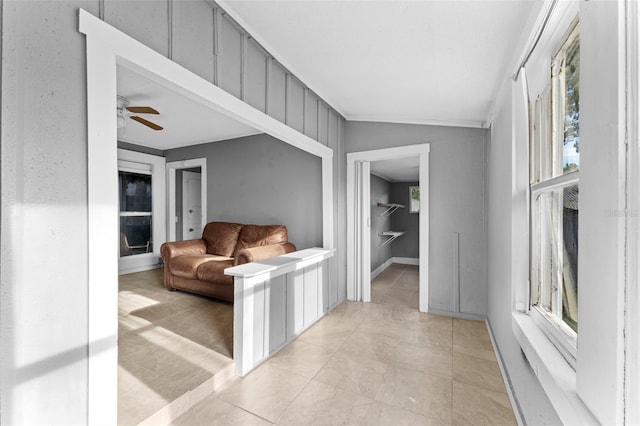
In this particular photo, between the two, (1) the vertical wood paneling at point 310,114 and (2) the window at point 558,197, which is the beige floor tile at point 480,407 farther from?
(1) the vertical wood paneling at point 310,114

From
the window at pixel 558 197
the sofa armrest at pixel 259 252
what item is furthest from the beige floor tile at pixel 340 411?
the sofa armrest at pixel 259 252

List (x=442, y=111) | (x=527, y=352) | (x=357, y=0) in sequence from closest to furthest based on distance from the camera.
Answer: (x=527, y=352) < (x=357, y=0) < (x=442, y=111)

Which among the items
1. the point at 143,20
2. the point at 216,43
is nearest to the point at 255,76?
the point at 216,43

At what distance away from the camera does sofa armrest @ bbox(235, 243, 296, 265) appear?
2.89 metres

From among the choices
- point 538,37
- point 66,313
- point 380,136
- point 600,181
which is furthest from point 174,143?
point 600,181

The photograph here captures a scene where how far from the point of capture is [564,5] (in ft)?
3.66

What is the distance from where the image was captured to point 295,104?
104 inches

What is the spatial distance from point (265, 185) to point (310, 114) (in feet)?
5.35

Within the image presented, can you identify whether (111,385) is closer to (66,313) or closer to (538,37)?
(66,313)

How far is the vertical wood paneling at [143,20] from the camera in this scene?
1.19 metres

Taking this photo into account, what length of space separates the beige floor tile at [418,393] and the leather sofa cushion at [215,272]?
2054mm

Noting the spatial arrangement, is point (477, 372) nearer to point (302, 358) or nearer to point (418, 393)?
point (418, 393)

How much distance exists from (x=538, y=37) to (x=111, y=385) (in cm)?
250

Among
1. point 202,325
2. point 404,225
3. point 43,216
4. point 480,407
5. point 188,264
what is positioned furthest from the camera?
point 404,225
